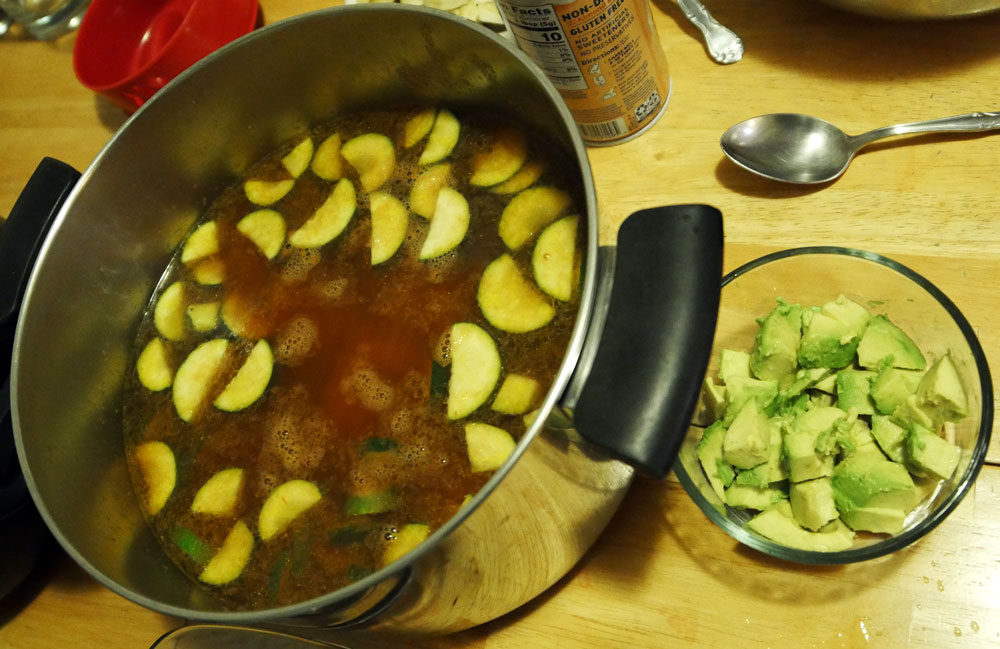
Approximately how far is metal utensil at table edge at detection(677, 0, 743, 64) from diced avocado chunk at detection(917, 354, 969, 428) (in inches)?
16.9

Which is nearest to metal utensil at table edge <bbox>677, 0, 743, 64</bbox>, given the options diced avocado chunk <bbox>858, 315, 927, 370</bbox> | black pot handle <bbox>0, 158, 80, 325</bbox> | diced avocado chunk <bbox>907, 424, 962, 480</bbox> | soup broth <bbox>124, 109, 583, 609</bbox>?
soup broth <bbox>124, 109, 583, 609</bbox>

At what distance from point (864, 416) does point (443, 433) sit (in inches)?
13.6

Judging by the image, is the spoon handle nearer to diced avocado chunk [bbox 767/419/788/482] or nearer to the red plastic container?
diced avocado chunk [bbox 767/419/788/482]

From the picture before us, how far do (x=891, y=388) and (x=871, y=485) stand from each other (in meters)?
0.09

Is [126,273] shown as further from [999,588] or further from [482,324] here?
[999,588]

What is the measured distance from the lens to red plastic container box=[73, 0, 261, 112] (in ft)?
3.00

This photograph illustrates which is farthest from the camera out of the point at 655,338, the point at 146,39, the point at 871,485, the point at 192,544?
the point at 146,39

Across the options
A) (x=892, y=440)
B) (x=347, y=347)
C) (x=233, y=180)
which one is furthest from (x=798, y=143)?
(x=233, y=180)

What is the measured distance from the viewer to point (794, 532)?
588 mm

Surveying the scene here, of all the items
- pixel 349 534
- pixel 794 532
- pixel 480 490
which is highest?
pixel 480 490

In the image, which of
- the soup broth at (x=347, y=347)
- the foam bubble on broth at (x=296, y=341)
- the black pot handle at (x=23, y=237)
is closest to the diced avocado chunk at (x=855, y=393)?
the soup broth at (x=347, y=347)

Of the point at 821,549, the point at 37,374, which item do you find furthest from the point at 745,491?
the point at 37,374

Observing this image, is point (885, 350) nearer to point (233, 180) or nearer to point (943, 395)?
point (943, 395)

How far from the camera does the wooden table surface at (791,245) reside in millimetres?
611
